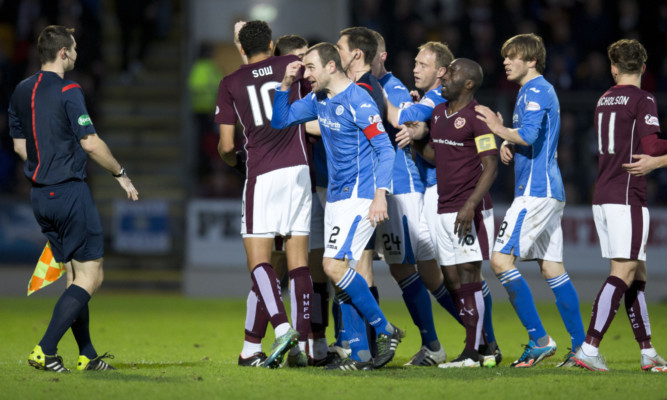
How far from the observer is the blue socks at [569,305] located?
690 cm

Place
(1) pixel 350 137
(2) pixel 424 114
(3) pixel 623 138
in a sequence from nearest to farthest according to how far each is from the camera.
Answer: (1) pixel 350 137
(3) pixel 623 138
(2) pixel 424 114

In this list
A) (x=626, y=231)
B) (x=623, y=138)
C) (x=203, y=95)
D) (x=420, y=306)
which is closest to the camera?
(x=626, y=231)

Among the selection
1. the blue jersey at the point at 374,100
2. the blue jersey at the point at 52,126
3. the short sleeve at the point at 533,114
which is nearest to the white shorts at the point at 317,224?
the blue jersey at the point at 374,100

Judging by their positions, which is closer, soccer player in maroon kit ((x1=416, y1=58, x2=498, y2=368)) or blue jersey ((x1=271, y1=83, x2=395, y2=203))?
blue jersey ((x1=271, y1=83, x2=395, y2=203))

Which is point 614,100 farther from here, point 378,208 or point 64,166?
point 64,166

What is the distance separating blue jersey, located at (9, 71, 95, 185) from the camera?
6.32 metres

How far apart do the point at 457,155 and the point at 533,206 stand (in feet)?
2.24

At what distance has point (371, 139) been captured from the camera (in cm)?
611

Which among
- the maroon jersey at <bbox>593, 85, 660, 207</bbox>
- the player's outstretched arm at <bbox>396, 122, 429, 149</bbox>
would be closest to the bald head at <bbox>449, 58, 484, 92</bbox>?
the player's outstretched arm at <bbox>396, 122, 429, 149</bbox>

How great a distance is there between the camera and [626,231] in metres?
6.37

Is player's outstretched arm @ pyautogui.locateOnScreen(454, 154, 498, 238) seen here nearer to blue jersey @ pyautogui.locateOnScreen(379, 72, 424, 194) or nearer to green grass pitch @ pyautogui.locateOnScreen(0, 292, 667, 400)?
blue jersey @ pyautogui.locateOnScreen(379, 72, 424, 194)

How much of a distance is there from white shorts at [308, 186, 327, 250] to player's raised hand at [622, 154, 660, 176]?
232 centimetres

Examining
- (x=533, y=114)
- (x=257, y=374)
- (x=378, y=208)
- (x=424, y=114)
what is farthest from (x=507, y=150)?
(x=257, y=374)

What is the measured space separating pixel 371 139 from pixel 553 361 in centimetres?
245
